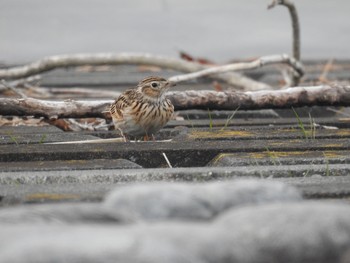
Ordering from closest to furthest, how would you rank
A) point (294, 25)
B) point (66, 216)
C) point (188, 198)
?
1. point (66, 216)
2. point (188, 198)
3. point (294, 25)

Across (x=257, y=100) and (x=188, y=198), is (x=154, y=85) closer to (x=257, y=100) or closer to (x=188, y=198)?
(x=257, y=100)

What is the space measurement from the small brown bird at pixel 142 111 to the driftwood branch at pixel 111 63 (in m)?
1.12

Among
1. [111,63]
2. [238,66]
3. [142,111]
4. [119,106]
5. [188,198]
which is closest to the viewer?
[188,198]

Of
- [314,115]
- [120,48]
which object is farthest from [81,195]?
[120,48]

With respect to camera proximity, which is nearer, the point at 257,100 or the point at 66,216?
the point at 66,216

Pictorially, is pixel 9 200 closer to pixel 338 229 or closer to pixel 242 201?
pixel 242 201

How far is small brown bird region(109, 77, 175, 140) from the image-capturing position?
→ 5738mm

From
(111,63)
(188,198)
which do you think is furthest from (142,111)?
(188,198)

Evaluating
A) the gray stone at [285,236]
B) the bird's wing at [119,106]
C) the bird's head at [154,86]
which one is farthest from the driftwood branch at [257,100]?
the gray stone at [285,236]

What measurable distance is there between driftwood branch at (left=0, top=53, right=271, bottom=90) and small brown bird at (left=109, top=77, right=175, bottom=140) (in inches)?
44.0

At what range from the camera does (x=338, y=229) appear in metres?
2.37

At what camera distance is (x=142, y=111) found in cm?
611

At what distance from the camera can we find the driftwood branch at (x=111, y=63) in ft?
24.1

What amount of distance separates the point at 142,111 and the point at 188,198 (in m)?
3.54
